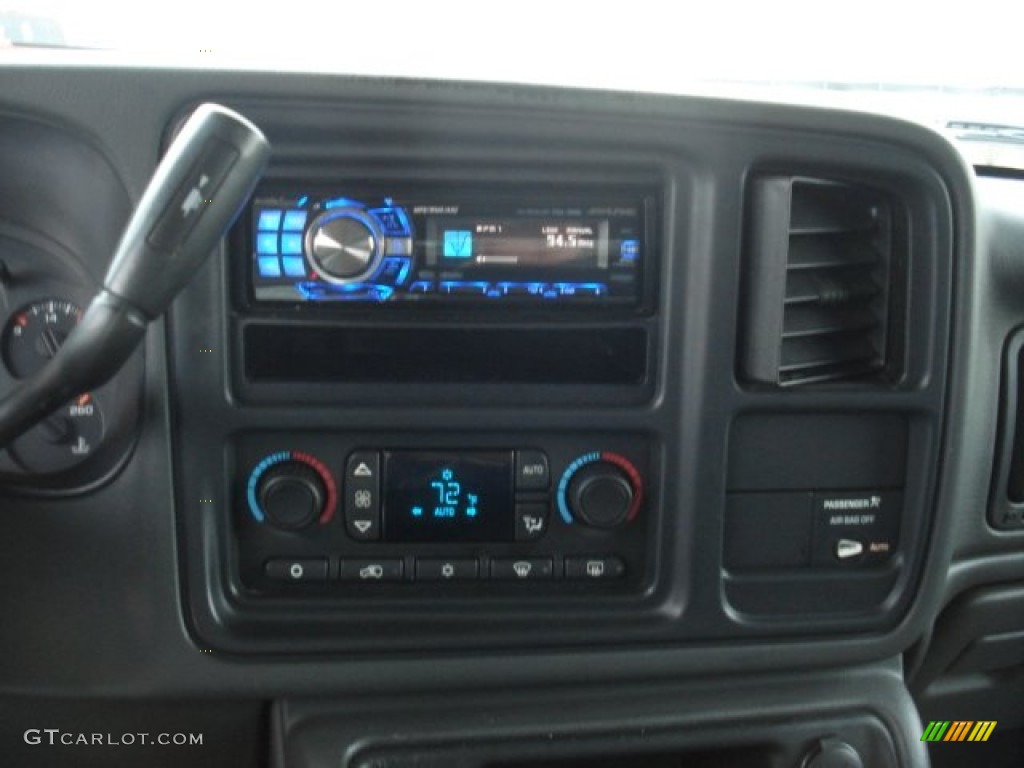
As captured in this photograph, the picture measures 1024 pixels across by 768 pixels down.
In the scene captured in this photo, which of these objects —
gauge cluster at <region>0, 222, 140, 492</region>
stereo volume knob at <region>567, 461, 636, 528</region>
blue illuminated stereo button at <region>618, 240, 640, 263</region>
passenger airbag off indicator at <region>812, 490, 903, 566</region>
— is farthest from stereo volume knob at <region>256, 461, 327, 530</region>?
passenger airbag off indicator at <region>812, 490, 903, 566</region>

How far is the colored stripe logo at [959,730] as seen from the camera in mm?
1415

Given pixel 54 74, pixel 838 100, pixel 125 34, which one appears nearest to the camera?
pixel 54 74

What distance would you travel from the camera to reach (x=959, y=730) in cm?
144

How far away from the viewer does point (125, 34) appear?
110 cm

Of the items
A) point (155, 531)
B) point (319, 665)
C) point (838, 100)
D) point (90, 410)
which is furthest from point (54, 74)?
point (838, 100)

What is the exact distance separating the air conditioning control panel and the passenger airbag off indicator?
18cm

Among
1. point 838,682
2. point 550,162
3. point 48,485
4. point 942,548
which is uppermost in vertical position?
point 550,162

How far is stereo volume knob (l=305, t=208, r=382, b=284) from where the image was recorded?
2.96ft

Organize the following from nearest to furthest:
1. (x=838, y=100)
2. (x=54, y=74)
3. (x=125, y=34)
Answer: (x=54, y=74), (x=838, y=100), (x=125, y=34)

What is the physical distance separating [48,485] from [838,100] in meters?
0.77

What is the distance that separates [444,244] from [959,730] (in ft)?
3.32

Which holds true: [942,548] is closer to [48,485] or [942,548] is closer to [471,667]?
[471,667]

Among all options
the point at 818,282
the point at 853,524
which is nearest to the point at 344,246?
the point at 818,282

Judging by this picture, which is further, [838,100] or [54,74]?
[838,100]
